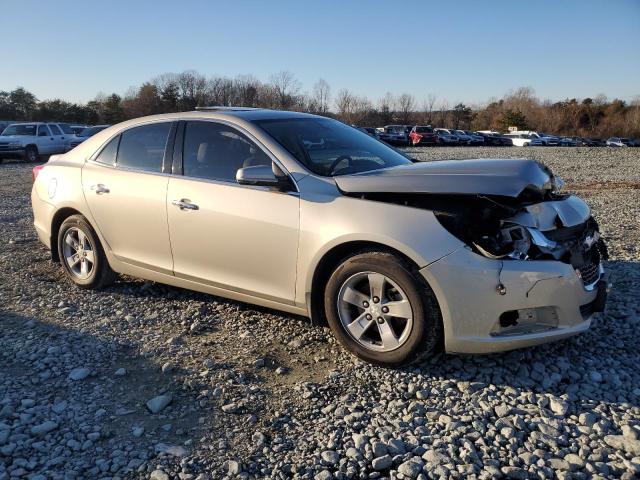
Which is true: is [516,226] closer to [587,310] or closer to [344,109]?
[587,310]

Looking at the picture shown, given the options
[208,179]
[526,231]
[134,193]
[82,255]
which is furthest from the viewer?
[82,255]

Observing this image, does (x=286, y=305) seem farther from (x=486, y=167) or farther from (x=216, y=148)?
(x=486, y=167)

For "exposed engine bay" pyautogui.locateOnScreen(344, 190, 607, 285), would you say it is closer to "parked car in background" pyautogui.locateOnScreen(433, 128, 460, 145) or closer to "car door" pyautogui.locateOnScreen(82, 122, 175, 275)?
"car door" pyautogui.locateOnScreen(82, 122, 175, 275)

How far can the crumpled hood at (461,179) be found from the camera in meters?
3.38

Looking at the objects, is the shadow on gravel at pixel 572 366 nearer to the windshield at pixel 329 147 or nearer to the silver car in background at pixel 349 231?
the silver car in background at pixel 349 231

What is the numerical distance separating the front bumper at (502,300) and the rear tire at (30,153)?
77.6ft

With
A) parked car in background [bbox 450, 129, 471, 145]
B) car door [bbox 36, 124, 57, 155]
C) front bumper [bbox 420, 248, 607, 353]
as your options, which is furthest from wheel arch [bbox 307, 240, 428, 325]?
parked car in background [bbox 450, 129, 471, 145]

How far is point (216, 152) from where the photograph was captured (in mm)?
4348

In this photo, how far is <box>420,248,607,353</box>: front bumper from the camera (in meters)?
3.18

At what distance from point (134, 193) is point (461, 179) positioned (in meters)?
2.72

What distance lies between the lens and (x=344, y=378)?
3.45 metres

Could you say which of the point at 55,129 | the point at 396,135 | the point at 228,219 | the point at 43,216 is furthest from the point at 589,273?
the point at 396,135

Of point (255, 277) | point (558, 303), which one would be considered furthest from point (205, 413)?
point (558, 303)

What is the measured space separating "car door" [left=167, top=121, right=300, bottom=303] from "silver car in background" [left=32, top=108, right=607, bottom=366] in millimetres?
11
